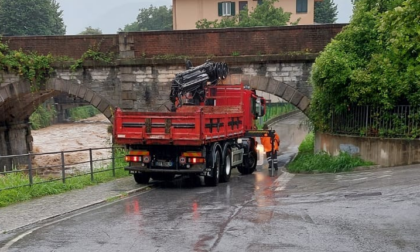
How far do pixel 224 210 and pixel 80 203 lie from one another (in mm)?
3352

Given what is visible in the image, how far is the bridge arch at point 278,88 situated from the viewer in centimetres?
2066

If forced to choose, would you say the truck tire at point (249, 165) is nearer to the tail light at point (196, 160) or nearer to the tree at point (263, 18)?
the tail light at point (196, 160)

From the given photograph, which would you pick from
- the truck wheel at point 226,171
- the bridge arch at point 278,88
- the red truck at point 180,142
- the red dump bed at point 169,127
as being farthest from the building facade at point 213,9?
the red dump bed at point 169,127

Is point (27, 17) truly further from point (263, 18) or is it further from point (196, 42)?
point (196, 42)

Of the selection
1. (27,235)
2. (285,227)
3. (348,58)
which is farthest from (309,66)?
(27,235)

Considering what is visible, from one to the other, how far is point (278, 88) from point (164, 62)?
4.77 m

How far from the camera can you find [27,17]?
5959 centimetres

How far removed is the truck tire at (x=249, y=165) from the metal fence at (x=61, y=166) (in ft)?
13.9

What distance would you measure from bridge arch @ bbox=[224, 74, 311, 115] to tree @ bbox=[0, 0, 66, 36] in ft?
141

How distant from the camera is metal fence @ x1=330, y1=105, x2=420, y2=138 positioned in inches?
609

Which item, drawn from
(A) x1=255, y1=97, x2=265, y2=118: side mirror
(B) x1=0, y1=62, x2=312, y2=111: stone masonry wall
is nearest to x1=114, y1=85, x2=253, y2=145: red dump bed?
(A) x1=255, y1=97, x2=265, y2=118: side mirror

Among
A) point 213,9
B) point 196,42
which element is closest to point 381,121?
point 196,42

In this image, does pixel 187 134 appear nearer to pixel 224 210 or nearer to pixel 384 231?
pixel 224 210

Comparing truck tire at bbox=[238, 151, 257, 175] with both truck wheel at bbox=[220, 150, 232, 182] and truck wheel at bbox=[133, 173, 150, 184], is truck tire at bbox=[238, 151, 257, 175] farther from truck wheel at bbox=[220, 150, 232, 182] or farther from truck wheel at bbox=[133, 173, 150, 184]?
truck wheel at bbox=[133, 173, 150, 184]
